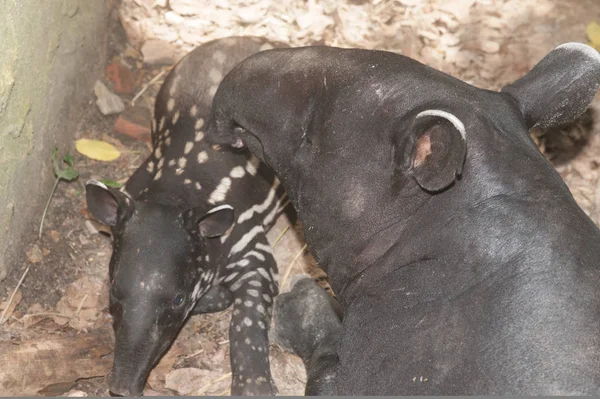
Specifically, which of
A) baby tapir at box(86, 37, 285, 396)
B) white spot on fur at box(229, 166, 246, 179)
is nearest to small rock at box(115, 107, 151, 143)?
baby tapir at box(86, 37, 285, 396)

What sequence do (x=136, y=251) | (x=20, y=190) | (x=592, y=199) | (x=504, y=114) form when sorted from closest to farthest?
(x=504, y=114), (x=136, y=251), (x=20, y=190), (x=592, y=199)

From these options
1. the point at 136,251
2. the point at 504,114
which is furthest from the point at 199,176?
the point at 504,114

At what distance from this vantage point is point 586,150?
5395 millimetres

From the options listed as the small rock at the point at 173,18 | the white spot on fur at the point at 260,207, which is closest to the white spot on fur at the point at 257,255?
the white spot on fur at the point at 260,207

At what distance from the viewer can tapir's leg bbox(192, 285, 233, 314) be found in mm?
5191

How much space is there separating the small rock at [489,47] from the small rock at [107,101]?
2.24 metres

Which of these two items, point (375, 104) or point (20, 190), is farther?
point (20, 190)

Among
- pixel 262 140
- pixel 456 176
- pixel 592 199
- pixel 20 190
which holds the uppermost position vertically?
pixel 456 176

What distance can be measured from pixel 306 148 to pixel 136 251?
121 cm

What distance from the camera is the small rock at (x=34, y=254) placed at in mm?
5121

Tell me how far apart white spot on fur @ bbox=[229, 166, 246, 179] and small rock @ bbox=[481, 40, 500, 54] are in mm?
1627

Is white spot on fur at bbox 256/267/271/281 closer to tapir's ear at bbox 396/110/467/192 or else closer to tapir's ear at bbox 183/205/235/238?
tapir's ear at bbox 183/205/235/238

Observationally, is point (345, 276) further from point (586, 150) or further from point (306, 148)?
point (586, 150)

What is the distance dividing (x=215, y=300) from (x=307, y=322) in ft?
1.84
